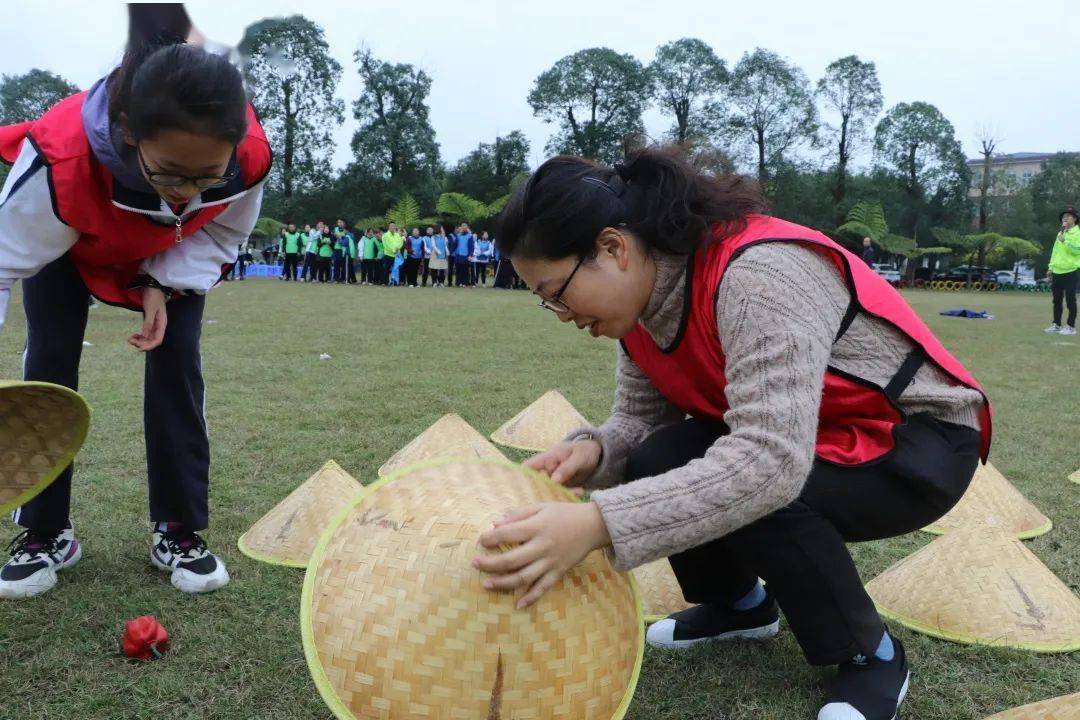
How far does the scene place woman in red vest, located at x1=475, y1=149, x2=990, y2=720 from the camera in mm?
1446

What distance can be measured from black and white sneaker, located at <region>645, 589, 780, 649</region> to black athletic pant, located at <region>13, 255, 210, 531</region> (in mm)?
1417

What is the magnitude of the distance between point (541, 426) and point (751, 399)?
2808mm

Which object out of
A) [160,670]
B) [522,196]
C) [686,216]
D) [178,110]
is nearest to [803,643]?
[686,216]

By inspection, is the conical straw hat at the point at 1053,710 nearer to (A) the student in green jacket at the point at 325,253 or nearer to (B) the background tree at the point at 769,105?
(A) the student in green jacket at the point at 325,253

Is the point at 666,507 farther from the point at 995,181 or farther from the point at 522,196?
the point at 995,181

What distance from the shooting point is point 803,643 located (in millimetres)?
1838

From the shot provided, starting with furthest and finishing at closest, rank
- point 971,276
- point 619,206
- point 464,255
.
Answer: point 971,276 < point 464,255 < point 619,206

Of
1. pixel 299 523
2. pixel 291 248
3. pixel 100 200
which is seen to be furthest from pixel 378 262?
pixel 100 200

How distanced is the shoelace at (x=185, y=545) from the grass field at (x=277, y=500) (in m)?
0.10

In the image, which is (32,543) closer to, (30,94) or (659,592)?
(659,592)

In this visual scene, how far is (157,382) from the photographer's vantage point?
2.47 metres

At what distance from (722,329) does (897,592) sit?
1.34 metres

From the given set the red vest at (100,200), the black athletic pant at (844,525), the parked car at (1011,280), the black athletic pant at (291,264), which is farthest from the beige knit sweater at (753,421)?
the parked car at (1011,280)

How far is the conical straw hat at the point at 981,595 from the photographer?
224cm
